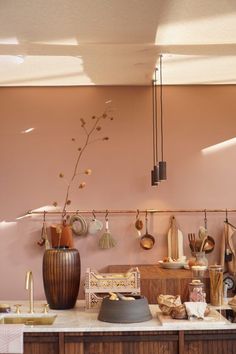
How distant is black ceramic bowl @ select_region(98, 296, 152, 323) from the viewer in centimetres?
291

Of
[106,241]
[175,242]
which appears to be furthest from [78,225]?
[175,242]

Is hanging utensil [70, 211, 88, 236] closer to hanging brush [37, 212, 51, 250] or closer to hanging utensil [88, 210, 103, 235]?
hanging utensil [88, 210, 103, 235]

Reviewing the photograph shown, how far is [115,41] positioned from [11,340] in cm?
216

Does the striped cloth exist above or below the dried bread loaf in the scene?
below

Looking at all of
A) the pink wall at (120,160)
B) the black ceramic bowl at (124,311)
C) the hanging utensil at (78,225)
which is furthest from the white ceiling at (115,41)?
the black ceramic bowl at (124,311)

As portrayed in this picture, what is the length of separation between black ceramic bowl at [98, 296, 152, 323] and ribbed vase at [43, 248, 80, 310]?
0.41 m

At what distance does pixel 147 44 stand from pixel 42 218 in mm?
2095

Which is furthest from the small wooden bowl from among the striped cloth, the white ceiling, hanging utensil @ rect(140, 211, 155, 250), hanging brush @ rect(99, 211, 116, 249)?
the striped cloth

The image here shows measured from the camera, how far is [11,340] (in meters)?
2.71

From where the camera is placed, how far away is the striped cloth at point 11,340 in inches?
106

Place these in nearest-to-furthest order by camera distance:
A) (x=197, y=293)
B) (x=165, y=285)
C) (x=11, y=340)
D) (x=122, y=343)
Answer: (x=11, y=340), (x=122, y=343), (x=197, y=293), (x=165, y=285)

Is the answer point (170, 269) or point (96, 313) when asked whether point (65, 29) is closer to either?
point (96, 313)

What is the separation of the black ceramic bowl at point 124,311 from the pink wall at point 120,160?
197 cm

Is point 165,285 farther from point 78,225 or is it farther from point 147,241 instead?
point 78,225
